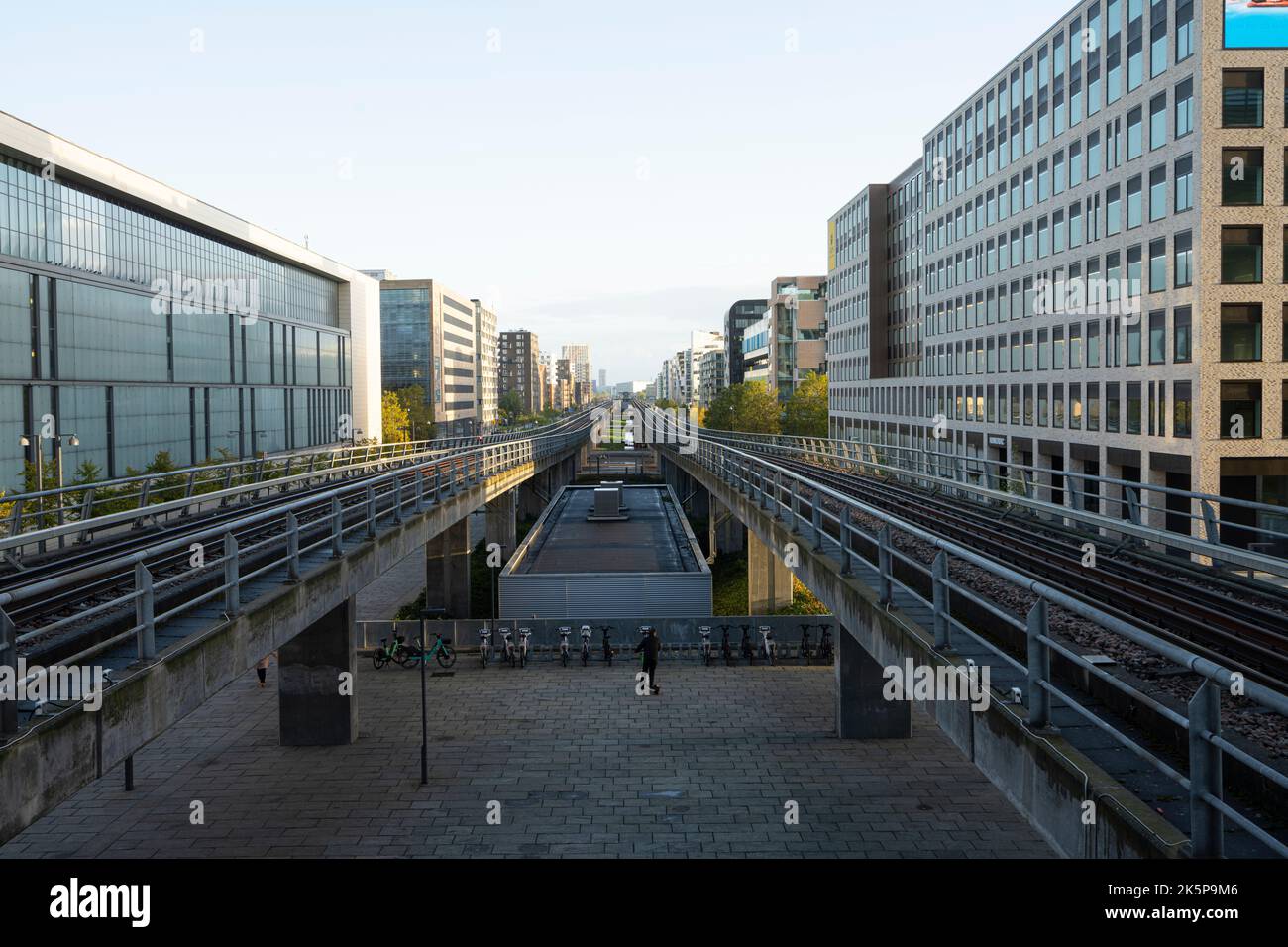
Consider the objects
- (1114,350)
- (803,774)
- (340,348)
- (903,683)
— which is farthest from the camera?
(340,348)

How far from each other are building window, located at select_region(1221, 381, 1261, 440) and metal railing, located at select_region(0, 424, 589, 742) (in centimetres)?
2444

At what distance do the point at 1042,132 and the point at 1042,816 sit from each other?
4843 cm

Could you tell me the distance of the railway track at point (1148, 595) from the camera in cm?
880

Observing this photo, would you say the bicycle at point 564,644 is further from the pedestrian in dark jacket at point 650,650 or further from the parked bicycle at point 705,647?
the pedestrian in dark jacket at point 650,650

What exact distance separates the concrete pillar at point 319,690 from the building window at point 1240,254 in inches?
1200

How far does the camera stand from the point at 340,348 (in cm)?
8919

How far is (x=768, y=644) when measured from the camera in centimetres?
2591

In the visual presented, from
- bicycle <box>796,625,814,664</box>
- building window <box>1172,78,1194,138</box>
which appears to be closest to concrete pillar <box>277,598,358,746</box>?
bicycle <box>796,625,814,664</box>

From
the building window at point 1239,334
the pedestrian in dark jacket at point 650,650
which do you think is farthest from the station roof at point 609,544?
the building window at point 1239,334

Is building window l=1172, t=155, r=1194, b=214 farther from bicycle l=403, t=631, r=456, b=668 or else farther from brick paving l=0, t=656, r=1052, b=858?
bicycle l=403, t=631, r=456, b=668

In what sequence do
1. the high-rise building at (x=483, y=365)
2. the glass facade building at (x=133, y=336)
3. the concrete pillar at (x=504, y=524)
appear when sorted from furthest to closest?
1. the high-rise building at (x=483, y=365)
2. the concrete pillar at (x=504, y=524)
3. the glass facade building at (x=133, y=336)

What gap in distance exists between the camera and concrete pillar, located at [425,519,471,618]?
37.7 m
